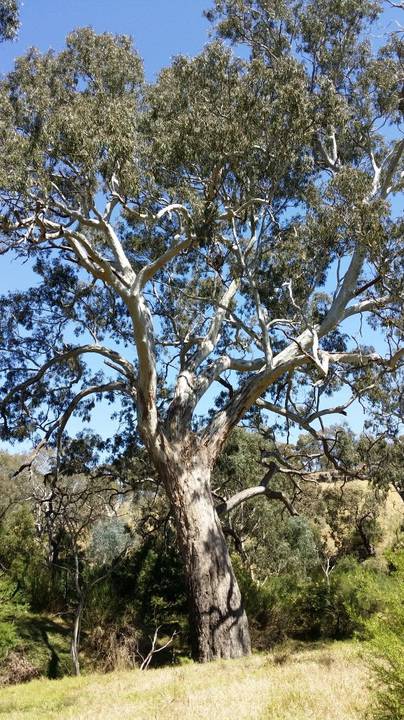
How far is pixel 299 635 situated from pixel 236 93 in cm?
1028

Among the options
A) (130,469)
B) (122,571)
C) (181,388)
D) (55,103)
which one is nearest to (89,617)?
(122,571)

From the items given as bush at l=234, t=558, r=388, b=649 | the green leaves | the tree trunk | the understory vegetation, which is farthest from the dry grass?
the green leaves

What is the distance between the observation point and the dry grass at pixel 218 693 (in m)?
4.78

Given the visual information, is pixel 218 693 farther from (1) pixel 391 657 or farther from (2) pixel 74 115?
(2) pixel 74 115

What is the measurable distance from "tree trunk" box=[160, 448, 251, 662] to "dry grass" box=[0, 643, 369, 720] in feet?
1.47

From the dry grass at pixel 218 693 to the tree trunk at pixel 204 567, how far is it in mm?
448

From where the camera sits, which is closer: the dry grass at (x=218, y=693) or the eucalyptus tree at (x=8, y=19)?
the dry grass at (x=218, y=693)

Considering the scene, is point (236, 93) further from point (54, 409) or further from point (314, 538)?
point (314, 538)

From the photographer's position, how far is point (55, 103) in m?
10.2

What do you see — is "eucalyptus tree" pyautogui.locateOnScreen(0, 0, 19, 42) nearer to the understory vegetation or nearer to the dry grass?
the understory vegetation

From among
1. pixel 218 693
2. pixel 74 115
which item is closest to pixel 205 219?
pixel 74 115

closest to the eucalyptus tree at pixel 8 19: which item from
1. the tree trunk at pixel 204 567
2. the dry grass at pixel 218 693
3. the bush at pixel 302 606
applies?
the tree trunk at pixel 204 567

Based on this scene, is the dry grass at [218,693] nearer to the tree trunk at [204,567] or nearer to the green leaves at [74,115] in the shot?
the tree trunk at [204,567]

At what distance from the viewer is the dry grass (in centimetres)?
478
